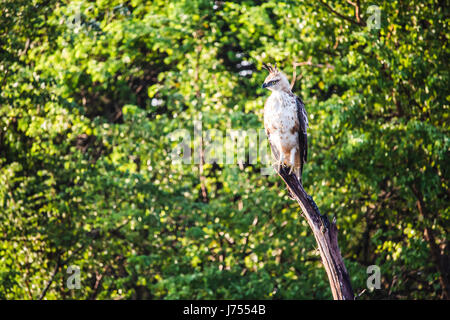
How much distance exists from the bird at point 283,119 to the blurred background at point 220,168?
239 cm

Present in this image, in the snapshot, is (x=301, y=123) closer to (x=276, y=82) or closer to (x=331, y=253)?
(x=276, y=82)

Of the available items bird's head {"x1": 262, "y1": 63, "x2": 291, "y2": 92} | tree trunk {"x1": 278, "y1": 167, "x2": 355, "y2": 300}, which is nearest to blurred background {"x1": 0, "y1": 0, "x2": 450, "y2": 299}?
bird's head {"x1": 262, "y1": 63, "x2": 291, "y2": 92}

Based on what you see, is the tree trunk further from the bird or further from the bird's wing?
the bird's wing

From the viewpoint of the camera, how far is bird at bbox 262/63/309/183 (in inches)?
222

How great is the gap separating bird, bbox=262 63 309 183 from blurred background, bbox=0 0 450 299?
2.39 metres

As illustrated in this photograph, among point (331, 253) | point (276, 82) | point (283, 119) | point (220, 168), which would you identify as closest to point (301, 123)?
point (283, 119)

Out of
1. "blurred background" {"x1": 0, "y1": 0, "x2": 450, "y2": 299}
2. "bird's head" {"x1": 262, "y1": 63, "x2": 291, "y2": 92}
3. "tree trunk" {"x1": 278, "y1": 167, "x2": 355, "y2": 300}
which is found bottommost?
"blurred background" {"x1": 0, "y1": 0, "x2": 450, "y2": 299}

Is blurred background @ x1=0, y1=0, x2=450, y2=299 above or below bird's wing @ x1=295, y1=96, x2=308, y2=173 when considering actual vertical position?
below

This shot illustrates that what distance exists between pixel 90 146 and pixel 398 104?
20.8ft

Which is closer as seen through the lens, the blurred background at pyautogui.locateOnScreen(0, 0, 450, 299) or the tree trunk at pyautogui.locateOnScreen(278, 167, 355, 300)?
the tree trunk at pyautogui.locateOnScreen(278, 167, 355, 300)

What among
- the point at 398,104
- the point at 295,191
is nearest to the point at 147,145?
the point at 398,104

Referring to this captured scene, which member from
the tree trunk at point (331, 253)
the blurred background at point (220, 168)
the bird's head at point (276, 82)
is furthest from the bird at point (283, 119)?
the blurred background at point (220, 168)

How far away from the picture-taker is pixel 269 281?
943 cm

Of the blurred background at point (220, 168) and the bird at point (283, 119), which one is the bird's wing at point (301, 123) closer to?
the bird at point (283, 119)
